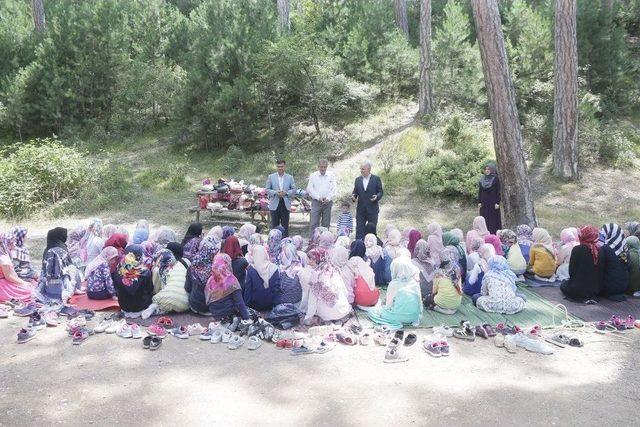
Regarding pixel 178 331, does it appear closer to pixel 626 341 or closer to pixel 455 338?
pixel 455 338

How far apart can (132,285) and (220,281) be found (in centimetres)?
101

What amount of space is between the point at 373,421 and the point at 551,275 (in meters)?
4.46

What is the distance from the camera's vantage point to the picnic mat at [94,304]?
636cm

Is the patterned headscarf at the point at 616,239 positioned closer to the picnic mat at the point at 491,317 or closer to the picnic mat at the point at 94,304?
the picnic mat at the point at 491,317

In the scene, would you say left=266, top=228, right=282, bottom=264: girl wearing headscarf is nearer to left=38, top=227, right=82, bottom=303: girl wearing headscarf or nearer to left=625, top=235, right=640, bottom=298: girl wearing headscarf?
left=38, top=227, right=82, bottom=303: girl wearing headscarf

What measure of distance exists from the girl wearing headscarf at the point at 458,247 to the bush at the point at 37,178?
337 inches

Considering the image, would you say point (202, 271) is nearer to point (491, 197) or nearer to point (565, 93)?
point (491, 197)

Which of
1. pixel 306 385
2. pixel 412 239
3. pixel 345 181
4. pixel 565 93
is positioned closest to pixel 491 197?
pixel 412 239

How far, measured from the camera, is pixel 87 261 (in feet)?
24.5

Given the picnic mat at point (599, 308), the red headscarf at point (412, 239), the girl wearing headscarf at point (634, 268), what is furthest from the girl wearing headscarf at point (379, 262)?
the girl wearing headscarf at point (634, 268)

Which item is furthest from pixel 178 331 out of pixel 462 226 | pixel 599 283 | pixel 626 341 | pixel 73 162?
pixel 73 162

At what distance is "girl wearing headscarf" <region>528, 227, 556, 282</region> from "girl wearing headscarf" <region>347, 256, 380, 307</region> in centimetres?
254

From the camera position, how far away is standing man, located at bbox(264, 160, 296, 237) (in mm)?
9172

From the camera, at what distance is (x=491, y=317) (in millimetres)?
6309
